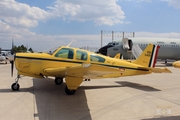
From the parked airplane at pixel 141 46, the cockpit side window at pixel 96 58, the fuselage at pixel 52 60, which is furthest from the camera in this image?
the parked airplane at pixel 141 46

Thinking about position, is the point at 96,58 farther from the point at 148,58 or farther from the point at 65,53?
the point at 148,58

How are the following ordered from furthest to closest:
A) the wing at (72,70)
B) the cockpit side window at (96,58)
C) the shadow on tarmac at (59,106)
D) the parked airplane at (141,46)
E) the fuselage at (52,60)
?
the parked airplane at (141,46)
the cockpit side window at (96,58)
the fuselage at (52,60)
the wing at (72,70)
the shadow on tarmac at (59,106)

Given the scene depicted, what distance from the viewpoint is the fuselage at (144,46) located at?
22.2m

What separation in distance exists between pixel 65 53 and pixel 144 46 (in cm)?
1696

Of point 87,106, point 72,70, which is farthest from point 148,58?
point 72,70

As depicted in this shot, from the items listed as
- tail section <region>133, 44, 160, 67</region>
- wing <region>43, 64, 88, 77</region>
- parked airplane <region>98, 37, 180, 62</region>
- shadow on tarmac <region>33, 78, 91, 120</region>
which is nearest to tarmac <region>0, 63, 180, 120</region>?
shadow on tarmac <region>33, 78, 91, 120</region>

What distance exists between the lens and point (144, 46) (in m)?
22.5

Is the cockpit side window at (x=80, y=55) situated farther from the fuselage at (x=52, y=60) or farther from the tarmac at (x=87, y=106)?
the tarmac at (x=87, y=106)

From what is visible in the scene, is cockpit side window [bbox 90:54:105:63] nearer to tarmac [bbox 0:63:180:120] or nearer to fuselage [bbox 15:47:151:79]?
fuselage [bbox 15:47:151:79]

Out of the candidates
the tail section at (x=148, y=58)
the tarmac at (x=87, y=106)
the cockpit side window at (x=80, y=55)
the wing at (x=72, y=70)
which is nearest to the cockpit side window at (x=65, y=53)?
the cockpit side window at (x=80, y=55)

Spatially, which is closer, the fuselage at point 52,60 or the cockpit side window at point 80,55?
the fuselage at point 52,60

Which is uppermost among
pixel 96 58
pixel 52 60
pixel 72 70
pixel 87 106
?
pixel 96 58

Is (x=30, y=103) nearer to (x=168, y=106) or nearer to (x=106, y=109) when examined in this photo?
(x=106, y=109)

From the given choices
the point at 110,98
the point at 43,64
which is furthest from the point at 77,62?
the point at 110,98
